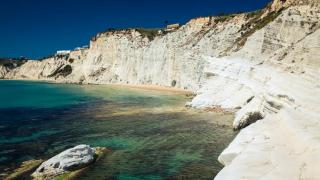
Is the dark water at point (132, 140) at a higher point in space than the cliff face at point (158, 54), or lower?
lower

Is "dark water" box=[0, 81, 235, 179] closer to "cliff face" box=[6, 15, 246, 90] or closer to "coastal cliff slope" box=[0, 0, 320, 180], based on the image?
"coastal cliff slope" box=[0, 0, 320, 180]

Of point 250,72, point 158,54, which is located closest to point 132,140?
point 250,72

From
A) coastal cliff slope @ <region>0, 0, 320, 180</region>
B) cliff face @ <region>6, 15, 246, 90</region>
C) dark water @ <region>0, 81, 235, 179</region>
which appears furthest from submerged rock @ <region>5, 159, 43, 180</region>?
cliff face @ <region>6, 15, 246, 90</region>

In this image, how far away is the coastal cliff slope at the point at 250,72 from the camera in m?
15.7

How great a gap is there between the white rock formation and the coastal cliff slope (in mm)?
7381

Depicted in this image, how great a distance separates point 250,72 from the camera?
125ft

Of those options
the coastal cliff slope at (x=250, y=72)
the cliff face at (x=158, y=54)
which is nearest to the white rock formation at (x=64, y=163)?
the coastal cliff slope at (x=250, y=72)

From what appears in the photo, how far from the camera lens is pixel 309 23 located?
167 feet

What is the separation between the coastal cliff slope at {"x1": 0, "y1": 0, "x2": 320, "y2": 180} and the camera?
15.7 m

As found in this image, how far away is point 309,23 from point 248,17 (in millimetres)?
32021

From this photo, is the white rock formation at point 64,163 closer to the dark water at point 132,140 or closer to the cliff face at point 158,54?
the dark water at point 132,140

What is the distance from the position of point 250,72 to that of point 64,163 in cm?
2350

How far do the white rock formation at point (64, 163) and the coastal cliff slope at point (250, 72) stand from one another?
7.38 meters

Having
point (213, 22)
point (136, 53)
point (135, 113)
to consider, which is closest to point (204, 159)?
point (135, 113)
